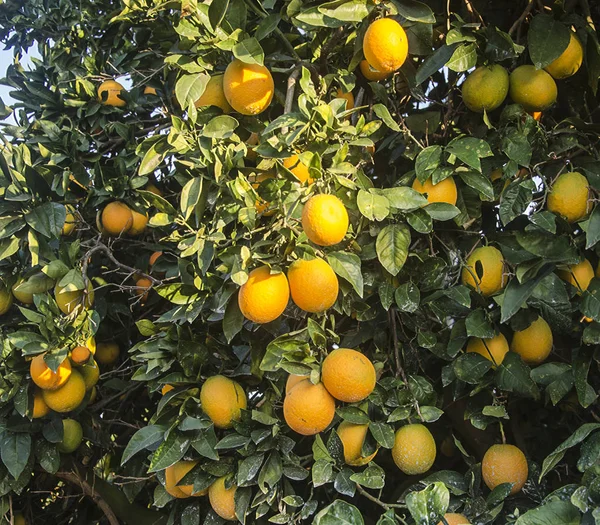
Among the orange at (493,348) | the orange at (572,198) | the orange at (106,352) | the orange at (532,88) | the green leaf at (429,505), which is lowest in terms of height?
the orange at (106,352)

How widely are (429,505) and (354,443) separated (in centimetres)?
44

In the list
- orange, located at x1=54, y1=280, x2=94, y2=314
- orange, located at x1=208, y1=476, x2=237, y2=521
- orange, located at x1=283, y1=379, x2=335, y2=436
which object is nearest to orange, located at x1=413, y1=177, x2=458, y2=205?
orange, located at x1=283, y1=379, x2=335, y2=436

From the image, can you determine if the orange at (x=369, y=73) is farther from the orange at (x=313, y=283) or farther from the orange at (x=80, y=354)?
the orange at (x=80, y=354)

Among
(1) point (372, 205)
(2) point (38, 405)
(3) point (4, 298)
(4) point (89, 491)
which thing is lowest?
(4) point (89, 491)

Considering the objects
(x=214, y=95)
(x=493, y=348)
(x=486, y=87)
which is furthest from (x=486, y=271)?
(x=214, y=95)

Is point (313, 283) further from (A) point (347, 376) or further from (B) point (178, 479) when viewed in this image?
(B) point (178, 479)

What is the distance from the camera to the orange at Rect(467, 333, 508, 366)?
1.57 meters

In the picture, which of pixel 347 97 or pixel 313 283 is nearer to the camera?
pixel 313 283

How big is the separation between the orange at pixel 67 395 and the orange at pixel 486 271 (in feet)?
4.10

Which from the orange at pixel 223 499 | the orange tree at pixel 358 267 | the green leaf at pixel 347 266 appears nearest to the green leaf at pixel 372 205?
the orange tree at pixel 358 267

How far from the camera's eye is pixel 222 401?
1.72 m

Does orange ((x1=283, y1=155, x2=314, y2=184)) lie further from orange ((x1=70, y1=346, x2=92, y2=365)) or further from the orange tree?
orange ((x1=70, y1=346, x2=92, y2=365))

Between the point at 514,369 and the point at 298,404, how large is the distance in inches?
19.9

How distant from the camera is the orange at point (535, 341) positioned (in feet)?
5.21
